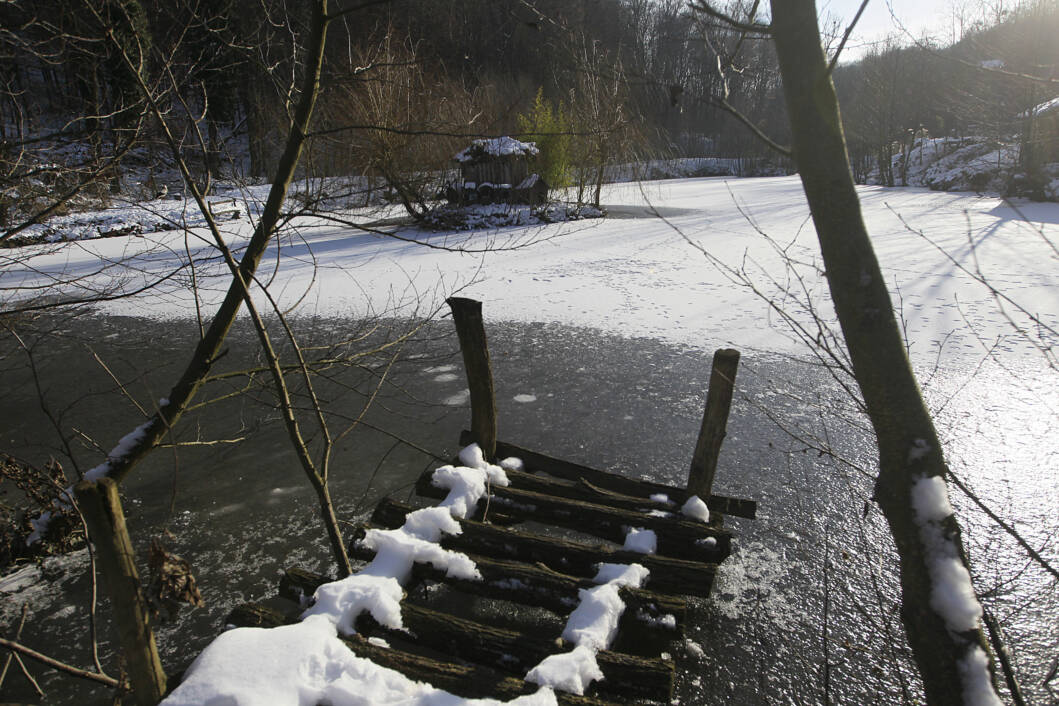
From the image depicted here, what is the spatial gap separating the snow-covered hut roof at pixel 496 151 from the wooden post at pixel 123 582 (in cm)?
1468

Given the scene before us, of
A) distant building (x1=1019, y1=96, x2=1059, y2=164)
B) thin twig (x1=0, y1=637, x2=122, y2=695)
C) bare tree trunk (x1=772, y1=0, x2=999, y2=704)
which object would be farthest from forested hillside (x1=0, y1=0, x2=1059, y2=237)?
thin twig (x1=0, y1=637, x2=122, y2=695)

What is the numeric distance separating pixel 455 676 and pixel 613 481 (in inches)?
74.1

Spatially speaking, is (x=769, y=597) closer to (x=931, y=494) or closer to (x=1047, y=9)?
(x=931, y=494)

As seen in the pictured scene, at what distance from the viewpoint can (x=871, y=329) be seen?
6.09ft

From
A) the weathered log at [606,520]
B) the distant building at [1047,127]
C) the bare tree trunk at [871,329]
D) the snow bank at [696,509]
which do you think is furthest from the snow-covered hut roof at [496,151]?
the bare tree trunk at [871,329]

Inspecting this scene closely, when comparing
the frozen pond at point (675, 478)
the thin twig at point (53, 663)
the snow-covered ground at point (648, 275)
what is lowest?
the frozen pond at point (675, 478)

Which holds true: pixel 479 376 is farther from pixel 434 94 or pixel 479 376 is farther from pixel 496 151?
pixel 434 94

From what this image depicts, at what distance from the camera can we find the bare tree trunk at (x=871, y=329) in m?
1.81

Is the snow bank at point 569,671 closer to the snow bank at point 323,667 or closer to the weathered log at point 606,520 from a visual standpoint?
the snow bank at point 323,667

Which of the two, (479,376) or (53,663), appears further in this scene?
(479,376)

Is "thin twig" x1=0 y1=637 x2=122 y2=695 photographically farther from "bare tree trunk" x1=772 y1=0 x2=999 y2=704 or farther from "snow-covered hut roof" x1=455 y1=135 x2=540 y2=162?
"snow-covered hut roof" x1=455 y1=135 x2=540 y2=162

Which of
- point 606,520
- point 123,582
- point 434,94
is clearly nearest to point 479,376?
point 606,520

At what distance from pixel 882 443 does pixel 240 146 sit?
3686 cm

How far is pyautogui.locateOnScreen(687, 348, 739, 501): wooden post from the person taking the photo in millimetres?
3697
